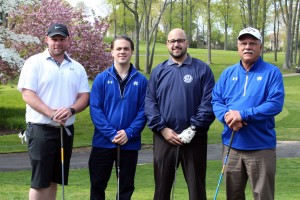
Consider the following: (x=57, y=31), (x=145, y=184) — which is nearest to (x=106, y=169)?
(x=57, y=31)

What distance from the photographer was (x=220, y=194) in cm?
797

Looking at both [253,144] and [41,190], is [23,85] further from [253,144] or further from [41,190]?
[253,144]

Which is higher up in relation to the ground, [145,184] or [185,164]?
[185,164]

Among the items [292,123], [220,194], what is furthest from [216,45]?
[220,194]

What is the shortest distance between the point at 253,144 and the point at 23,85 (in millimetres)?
2654

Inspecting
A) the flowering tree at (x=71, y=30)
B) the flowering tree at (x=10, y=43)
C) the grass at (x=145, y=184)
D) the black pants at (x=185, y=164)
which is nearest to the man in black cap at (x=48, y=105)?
the black pants at (x=185, y=164)

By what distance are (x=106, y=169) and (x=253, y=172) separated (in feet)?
5.75

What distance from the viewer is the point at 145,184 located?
961cm

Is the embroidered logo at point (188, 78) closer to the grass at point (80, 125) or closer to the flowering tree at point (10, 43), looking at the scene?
the flowering tree at point (10, 43)

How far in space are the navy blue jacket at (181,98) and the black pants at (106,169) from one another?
0.58 meters

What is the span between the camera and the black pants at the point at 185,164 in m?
5.64

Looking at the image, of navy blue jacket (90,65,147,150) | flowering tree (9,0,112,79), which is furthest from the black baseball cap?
flowering tree (9,0,112,79)

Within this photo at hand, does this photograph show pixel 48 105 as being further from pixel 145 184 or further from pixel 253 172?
pixel 145 184

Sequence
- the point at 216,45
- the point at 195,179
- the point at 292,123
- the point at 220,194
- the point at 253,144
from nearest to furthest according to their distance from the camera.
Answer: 1. the point at 253,144
2. the point at 195,179
3. the point at 220,194
4. the point at 292,123
5. the point at 216,45
